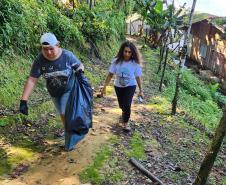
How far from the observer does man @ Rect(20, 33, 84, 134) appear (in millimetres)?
5496

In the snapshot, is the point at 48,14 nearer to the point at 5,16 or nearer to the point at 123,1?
the point at 5,16

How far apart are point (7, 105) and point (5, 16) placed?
2305 mm

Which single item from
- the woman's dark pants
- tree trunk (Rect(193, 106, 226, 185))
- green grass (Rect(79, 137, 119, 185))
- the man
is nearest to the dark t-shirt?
the man

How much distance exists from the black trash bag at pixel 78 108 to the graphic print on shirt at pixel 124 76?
1292 mm

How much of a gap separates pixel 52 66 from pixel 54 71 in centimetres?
8

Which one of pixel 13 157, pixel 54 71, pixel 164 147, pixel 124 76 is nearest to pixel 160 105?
pixel 164 147

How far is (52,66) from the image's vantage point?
18.2 ft

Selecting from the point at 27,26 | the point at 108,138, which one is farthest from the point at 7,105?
the point at 27,26

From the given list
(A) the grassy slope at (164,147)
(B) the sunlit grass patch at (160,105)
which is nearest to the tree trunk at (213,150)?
(A) the grassy slope at (164,147)

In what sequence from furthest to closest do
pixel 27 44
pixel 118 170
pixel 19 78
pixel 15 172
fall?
pixel 27 44 → pixel 19 78 → pixel 118 170 → pixel 15 172

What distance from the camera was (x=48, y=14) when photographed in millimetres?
11047

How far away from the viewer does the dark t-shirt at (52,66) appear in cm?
554

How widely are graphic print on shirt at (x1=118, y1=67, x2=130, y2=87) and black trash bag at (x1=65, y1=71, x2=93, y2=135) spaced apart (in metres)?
1.29

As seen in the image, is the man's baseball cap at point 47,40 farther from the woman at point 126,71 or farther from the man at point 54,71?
the woman at point 126,71
